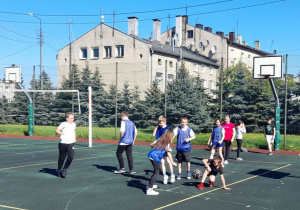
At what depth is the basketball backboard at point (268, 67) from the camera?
1920cm

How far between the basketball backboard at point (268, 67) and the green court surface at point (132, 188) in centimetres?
511

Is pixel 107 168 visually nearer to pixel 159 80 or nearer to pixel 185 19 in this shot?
pixel 159 80

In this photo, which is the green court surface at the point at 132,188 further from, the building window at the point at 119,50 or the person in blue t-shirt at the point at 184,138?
the building window at the point at 119,50

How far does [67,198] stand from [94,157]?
297 inches

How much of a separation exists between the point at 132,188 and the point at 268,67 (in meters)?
11.8

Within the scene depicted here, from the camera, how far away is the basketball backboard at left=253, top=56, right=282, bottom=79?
19.2 metres

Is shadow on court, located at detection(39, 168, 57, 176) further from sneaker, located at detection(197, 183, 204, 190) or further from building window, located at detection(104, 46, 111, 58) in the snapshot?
building window, located at detection(104, 46, 111, 58)

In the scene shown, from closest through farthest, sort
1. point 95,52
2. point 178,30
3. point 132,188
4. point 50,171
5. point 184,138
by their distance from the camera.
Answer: point 132,188 → point 184,138 → point 50,171 → point 95,52 → point 178,30

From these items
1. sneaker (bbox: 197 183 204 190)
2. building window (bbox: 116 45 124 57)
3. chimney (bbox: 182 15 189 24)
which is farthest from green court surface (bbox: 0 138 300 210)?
chimney (bbox: 182 15 189 24)

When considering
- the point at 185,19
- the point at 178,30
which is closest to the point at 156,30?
the point at 178,30

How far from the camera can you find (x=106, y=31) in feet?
154

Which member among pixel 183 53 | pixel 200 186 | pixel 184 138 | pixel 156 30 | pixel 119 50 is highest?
pixel 156 30

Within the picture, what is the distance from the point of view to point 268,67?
1944cm

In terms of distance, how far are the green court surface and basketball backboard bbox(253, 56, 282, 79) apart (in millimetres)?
5107
